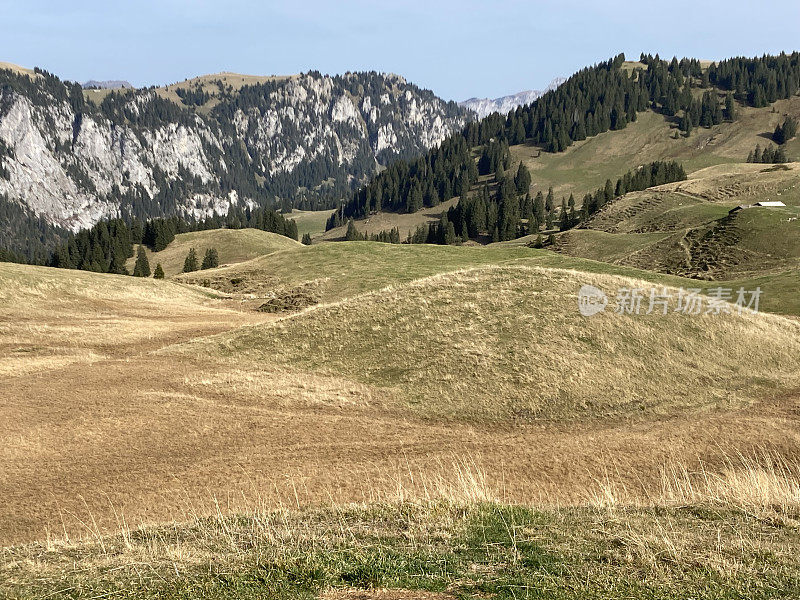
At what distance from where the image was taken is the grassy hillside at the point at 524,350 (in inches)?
1094

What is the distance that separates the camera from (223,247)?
13012cm

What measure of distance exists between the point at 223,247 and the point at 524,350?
10977cm

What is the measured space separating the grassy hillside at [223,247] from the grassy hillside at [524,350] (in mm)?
90299

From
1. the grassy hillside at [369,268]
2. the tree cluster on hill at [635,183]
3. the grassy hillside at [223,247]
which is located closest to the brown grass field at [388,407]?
the grassy hillside at [369,268]

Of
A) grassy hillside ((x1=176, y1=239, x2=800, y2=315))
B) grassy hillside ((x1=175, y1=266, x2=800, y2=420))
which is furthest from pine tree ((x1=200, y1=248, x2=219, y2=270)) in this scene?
grassy hillside ((x1=175, y1=266, x2=800, y2=420))

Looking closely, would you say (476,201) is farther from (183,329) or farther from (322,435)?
(322,435)

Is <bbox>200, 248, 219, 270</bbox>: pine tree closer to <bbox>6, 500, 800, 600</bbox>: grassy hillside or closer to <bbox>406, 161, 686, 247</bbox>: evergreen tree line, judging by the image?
<bbox>406, 161, 686, 247</bbox>: evergreen tree line

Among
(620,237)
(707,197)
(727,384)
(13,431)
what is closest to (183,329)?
(13,431)

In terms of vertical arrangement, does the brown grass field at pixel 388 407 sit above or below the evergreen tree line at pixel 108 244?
below

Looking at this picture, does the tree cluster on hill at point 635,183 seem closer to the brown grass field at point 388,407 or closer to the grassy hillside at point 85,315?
the grassy hillside at point 85,315

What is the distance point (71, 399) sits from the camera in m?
26.4

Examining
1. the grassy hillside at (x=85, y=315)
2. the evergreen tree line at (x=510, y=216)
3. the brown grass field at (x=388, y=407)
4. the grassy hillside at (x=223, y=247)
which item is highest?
the evergreen tree line at (x=510, y=216)

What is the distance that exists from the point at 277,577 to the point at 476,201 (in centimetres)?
18533
